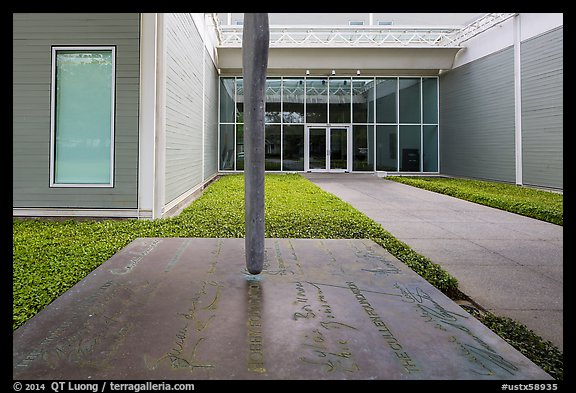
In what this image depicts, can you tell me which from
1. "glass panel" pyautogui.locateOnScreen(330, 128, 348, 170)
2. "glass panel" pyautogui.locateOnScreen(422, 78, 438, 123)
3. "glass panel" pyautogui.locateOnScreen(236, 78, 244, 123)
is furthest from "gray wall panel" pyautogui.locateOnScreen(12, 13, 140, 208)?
"glass panel" pyautogui.locateOnScreen(422, 78, 438, 123)

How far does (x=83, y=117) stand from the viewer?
26.6 feet

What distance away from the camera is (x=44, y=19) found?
8.02 metres

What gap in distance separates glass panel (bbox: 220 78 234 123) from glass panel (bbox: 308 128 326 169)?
4684 mm

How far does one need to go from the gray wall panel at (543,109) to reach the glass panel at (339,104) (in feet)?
30.9

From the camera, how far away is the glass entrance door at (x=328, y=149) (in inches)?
933

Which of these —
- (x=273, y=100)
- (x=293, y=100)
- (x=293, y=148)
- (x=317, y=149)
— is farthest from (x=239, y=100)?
(x=317, y=149)

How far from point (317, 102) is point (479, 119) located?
8580 millimetres

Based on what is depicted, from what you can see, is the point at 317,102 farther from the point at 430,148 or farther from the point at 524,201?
the point at 524,201

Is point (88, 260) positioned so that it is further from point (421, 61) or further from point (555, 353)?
point (421, 61)

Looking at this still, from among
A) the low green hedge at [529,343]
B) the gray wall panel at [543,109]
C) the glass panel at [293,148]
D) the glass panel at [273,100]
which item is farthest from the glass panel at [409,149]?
the low green hedge at [529,343]

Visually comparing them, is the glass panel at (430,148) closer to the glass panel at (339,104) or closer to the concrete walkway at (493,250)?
the glass panel at (339,104)

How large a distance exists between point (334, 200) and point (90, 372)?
9271 mm

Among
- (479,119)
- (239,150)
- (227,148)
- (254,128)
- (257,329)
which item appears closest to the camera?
(257,329)

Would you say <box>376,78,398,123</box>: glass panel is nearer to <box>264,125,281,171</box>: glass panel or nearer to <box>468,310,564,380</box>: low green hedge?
<box>264,125,281,171</box>: glass panel
